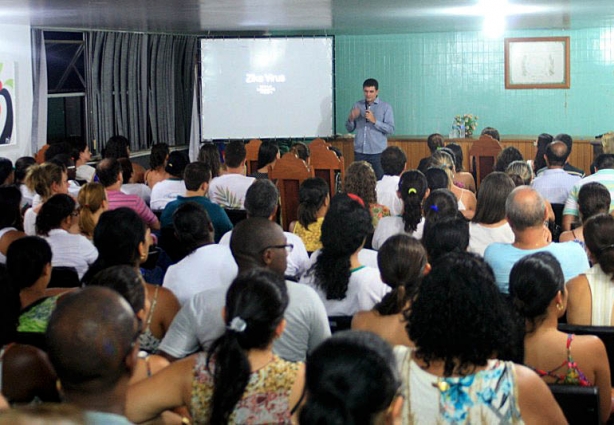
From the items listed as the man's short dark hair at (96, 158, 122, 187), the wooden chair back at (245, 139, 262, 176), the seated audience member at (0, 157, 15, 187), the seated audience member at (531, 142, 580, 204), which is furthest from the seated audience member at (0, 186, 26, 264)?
the wooden chair back at (245, 139, 262, 176)

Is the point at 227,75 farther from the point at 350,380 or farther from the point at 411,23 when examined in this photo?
the point at 350,380

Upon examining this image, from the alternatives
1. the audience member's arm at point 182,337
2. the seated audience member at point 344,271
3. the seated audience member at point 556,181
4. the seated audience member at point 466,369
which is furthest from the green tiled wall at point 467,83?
the seated audience member at point 466,369

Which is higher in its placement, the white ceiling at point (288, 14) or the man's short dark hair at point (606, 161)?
the white ceiling at point (288, 14)

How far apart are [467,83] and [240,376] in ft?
39.4

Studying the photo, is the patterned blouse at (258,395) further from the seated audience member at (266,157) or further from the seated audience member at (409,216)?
the seated audience member at (266,157)

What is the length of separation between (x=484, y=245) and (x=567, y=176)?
252 cm

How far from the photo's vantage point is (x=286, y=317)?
323 cm

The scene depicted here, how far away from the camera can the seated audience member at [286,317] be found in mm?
3141

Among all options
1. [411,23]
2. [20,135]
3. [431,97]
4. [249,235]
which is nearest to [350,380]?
[249,235]

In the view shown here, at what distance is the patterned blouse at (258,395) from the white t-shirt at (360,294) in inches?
60.4

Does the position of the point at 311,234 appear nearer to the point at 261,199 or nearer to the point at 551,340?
the point at 261,199

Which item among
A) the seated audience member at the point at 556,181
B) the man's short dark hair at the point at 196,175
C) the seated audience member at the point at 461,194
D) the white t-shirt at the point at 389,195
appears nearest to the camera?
the man's short dark hair at the point at 196,175

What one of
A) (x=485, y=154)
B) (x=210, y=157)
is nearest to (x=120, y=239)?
(x=210, y=157)

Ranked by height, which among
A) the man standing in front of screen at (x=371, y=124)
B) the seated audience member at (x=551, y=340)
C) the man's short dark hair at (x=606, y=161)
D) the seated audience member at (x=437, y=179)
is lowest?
the seated audience member at (x=551, y=340)
